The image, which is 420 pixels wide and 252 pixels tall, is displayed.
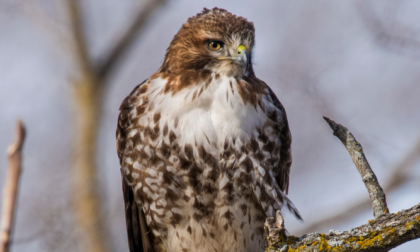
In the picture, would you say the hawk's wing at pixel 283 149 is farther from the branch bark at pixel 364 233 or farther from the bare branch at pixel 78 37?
the bare branch at pixel 78 37

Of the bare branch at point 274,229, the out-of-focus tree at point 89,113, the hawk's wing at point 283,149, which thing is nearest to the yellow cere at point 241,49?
the hawk's wing at point 283,149

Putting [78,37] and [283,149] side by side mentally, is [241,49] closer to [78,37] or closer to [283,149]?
[283,149]

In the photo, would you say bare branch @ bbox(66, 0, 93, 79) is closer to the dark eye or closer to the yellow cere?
the dark eye

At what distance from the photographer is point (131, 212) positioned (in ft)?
14.8

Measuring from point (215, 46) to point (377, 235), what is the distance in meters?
2.05

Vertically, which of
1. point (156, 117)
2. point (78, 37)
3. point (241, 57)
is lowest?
point (156, 117)

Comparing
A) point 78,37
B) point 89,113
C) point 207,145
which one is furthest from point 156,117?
point 78,37

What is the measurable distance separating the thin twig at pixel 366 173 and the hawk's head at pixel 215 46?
115cm

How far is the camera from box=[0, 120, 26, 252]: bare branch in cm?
103

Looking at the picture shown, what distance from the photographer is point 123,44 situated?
949 centimetres

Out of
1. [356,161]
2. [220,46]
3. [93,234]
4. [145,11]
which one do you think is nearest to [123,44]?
[145,11]

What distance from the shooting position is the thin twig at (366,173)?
300 centimetres

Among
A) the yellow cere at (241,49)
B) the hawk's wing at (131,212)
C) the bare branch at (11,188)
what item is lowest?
the bare branch at (11,188)

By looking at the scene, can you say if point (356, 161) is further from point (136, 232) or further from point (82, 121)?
point (82, 121)
